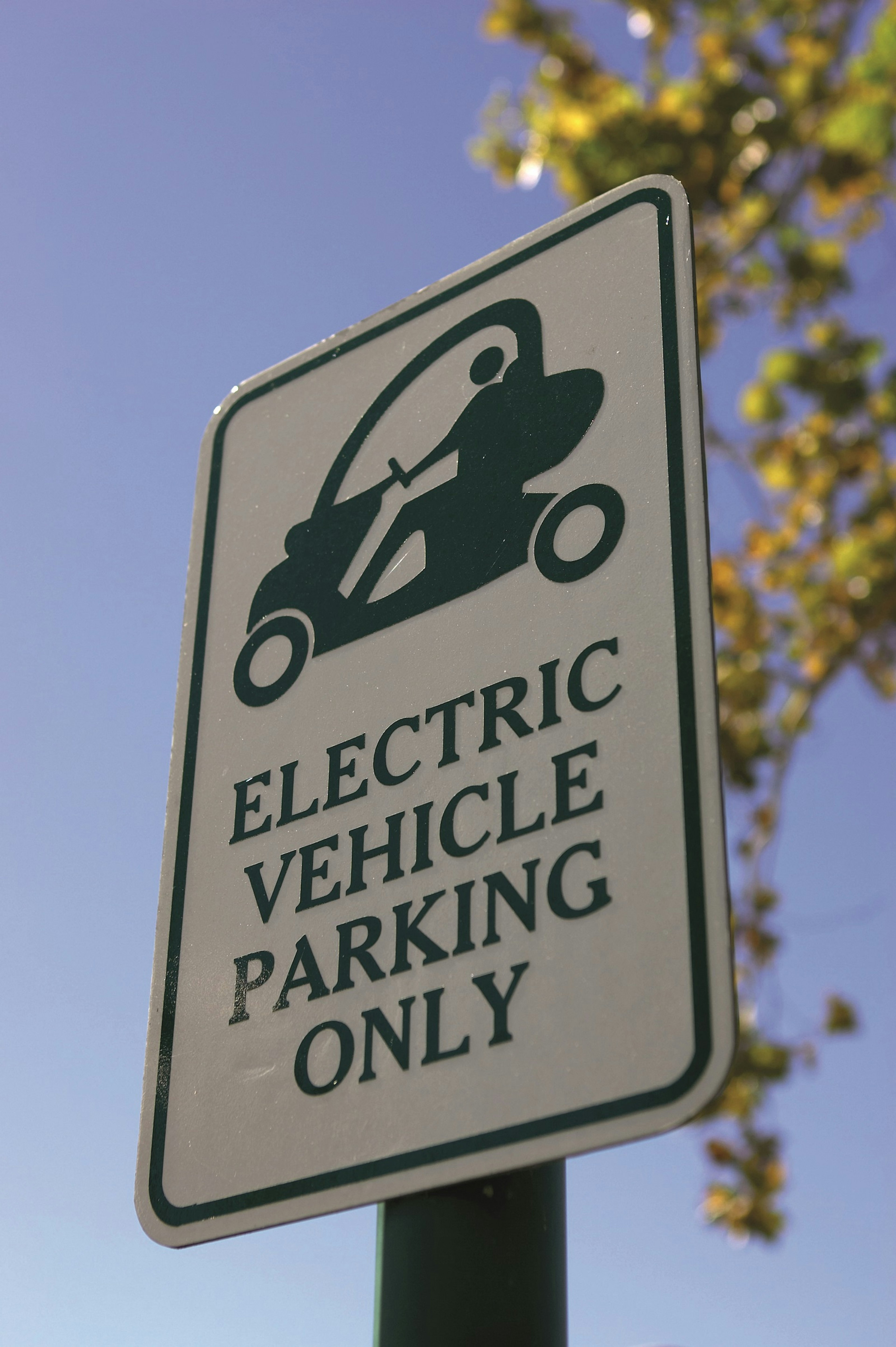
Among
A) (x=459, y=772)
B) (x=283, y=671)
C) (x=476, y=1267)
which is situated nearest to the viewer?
(x=476, y=1267)

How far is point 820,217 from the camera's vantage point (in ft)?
17.8

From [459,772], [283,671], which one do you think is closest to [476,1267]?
[459,772]

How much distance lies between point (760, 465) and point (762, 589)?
473mm

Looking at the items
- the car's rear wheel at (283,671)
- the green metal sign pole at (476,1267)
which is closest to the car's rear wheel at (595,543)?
the car's rear wheel at (283,671)

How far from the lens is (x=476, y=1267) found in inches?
44.8

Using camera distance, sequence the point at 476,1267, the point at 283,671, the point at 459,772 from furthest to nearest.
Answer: the point at 283,671, the point at 459,772, the point at 476,1267

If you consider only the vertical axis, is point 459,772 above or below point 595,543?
below

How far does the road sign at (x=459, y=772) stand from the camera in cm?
110

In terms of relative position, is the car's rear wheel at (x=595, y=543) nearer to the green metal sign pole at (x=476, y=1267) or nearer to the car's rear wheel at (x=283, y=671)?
the car's rear wheel at (x=283, y=671)

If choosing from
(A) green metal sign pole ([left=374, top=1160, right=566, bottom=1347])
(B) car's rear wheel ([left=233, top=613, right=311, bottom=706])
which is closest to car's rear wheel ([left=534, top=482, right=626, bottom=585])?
(B) car's rear wheel ([left=233, top=613, right=311, bottom=706])

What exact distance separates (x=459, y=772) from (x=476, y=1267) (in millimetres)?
391

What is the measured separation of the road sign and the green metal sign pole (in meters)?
0.07

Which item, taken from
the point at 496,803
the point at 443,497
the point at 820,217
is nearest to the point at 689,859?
the point at 496,803

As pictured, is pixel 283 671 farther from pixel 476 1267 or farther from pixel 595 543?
pixel 476 1267
